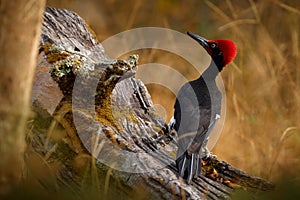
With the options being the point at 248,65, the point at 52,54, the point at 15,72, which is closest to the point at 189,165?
the point at 52,54

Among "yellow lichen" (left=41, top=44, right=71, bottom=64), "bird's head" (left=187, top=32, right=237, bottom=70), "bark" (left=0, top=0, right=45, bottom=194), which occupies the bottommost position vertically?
"bark" (left=0, top=0, right=45, bottom=194)

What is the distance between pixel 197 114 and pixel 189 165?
0.48 meters

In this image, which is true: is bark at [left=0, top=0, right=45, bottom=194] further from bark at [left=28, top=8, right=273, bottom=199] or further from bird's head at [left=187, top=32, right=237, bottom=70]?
bird's head at [left=187, top=32, right=237, bottom=70]

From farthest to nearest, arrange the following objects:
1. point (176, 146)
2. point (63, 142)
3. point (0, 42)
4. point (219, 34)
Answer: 1. point (219, 34)
2. point (176, 146)
3. point (63, 142)
4. point (0, 42)

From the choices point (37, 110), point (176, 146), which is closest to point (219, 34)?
Answer: point (176, 146)

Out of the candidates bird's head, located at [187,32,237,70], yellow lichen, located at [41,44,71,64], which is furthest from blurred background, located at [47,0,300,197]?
yellow lichen, located at [41,44,71,64]

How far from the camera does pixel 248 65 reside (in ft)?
18.1

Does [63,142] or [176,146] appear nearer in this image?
[63,142]

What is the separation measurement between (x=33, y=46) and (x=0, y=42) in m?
0.11

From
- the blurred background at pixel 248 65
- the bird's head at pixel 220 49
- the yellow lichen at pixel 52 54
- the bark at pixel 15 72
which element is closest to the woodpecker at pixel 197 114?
the bird's head at pixel 220 49

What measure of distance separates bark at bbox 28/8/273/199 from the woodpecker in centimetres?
7

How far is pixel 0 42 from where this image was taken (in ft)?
5.93

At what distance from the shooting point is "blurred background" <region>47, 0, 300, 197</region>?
3.79 m

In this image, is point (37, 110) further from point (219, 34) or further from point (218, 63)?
point (219, 34)
